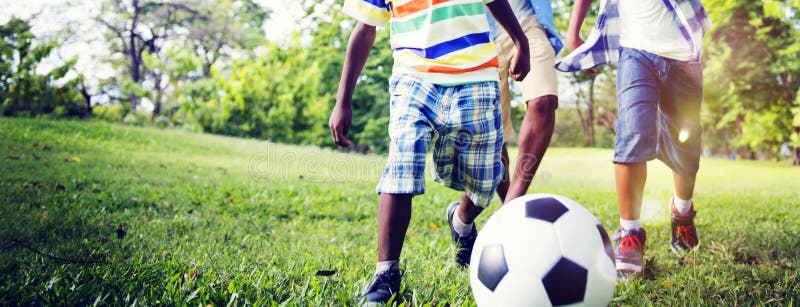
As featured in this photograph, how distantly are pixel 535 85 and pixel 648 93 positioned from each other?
60 cm

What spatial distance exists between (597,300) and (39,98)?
576 inches

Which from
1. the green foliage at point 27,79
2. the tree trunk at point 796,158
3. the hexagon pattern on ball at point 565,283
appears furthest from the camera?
the tree trunk at point 796,158

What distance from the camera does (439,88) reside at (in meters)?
2.13

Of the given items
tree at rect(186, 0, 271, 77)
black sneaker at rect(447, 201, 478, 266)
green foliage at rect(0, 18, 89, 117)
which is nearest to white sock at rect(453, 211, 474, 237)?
black sneaker at rect(447, 201, 478, 266)

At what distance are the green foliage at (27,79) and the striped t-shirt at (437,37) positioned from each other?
12.9 metres

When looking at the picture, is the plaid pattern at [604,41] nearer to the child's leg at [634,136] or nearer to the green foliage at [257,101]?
the child's leg at [634,136]

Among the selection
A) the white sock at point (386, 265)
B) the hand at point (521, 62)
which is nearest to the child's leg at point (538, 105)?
the hand at point (521, 62)

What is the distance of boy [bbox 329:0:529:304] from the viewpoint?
2025mm

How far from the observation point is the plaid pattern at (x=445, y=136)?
76.7 inches

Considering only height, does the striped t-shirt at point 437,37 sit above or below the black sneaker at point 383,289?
above

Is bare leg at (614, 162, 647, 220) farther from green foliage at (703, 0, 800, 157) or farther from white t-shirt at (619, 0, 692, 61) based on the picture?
green foliage at (703, 0, 800, 157)

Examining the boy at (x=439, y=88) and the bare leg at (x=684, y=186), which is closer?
the boy at (x=439, y=88)

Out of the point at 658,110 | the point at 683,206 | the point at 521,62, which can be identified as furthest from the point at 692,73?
the point at 521,62

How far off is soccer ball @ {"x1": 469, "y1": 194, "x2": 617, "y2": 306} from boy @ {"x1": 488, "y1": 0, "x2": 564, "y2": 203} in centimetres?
103
